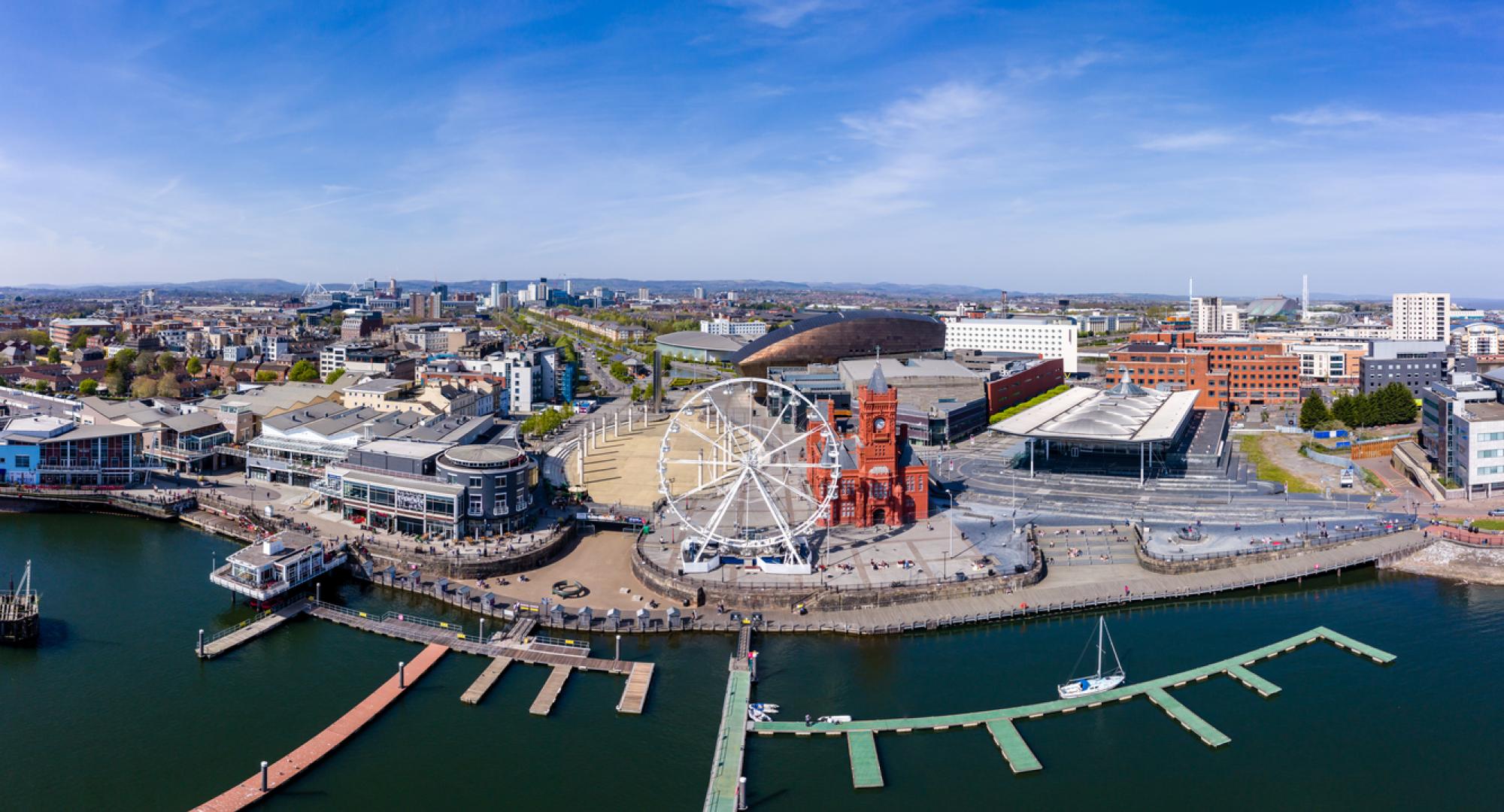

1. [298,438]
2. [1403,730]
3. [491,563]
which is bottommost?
[1403,730]

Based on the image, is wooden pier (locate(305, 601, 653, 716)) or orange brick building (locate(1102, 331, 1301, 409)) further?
orange brick building (locate(1102, 331, 1301, 409))

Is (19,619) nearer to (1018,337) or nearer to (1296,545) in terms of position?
(1296,545)

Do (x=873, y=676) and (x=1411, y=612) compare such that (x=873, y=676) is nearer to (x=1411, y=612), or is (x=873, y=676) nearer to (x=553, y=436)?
(x=1411, y=612)

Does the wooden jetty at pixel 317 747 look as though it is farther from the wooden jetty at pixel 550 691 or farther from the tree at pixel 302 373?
the tree at pixel 302 373

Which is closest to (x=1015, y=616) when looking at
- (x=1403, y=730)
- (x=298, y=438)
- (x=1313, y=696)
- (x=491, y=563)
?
(x=1313, y=696)

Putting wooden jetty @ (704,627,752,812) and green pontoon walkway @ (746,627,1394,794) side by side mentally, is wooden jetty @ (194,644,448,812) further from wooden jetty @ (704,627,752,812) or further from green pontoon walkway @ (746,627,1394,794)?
green pontoon walkway @ (746,627,1394,794)

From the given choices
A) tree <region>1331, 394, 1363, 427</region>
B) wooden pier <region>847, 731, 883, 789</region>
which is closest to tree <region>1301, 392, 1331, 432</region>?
tree <region>1331, 394, 1363, 427</region>
